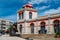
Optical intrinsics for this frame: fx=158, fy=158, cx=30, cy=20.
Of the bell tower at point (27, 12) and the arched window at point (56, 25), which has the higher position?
the bell tower at point (27, 12)

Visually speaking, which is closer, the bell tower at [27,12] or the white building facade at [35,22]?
the white building facade at [35,22]

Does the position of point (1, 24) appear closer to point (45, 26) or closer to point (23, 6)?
point (23, 6)

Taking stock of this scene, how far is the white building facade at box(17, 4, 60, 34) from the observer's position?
38938mm

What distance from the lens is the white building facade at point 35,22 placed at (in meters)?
38.9

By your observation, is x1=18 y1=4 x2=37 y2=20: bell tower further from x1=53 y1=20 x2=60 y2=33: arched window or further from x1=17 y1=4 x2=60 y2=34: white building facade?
x1=53 y1=20 x2=60 y2=33: arched window

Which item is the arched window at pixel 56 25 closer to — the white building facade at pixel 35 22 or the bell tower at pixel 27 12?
the white building facade at pixel 35 22

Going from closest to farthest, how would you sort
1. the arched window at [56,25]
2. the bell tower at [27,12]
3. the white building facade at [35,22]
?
the arched window at [56,25] < the white building facade at [35,22] < the bell tower at [27,12]

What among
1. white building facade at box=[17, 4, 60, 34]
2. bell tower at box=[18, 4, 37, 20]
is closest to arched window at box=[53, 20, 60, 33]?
white building facade at box=[17, 4, 60, 34]

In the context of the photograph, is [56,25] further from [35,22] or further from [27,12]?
[27,12]

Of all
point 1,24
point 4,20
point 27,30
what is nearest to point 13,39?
point 27,30

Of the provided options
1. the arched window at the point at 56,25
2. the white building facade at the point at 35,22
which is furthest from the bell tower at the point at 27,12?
the arched window at the point at 56,25

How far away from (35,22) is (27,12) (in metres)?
5.12

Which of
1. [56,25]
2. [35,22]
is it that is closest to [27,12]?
[35,22]

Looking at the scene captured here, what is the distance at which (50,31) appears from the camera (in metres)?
39.7
